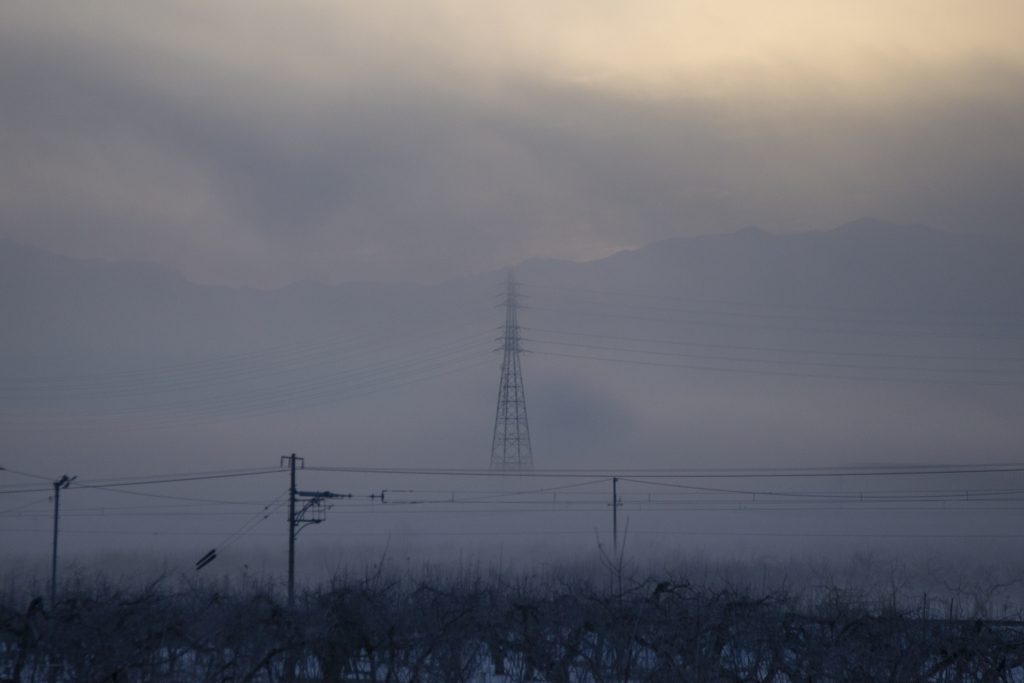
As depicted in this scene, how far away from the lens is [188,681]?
13.3 meters

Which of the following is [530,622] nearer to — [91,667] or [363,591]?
[363,591]

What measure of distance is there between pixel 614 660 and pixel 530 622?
101 inches

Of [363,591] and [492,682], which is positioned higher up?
[363,591]

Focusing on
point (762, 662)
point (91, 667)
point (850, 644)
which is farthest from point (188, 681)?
point (850, 644)

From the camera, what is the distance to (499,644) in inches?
603

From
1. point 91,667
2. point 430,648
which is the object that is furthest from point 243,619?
point 430,648

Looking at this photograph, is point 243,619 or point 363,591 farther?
point 363,591

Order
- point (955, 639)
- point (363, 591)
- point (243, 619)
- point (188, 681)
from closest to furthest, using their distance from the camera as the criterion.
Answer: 1. point (188, 681)
2. point (955, 639)
3. point (243, 619)
4. point (363, 591)

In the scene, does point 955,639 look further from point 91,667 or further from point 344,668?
point 91,667

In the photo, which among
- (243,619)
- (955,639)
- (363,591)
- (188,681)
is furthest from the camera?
(363,591)

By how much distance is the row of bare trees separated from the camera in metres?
13.6

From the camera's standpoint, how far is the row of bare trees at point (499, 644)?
44.7ft

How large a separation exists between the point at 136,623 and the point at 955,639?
14430 millimetres

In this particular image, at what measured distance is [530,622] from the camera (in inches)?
626
